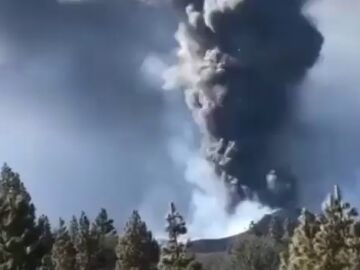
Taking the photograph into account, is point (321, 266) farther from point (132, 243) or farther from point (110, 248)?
point (110, 248)

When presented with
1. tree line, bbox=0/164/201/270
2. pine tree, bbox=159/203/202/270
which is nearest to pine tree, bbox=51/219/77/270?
tree line, bbox=0/164/201/270

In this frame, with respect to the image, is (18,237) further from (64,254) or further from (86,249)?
(86,249)

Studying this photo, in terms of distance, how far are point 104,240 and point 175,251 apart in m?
77.0

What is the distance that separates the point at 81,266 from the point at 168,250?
37.4 meters

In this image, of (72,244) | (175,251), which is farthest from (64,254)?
(175,251)

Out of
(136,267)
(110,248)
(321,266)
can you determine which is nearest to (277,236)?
(110,248)

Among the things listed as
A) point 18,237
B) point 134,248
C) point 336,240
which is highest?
point 134,248

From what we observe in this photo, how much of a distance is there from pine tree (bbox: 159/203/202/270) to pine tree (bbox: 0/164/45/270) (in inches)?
376

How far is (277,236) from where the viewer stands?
16475cm

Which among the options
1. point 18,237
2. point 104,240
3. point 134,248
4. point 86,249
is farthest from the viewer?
point 104,240

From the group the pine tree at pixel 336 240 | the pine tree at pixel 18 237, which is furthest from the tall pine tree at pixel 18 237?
the pine tree at pixel 336 240

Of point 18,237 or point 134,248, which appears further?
point 134,248

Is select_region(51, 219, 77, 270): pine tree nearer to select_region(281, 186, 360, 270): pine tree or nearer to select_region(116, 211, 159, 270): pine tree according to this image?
select_region(116, 211, 159, 270): pine tree

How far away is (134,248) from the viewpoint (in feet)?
357
